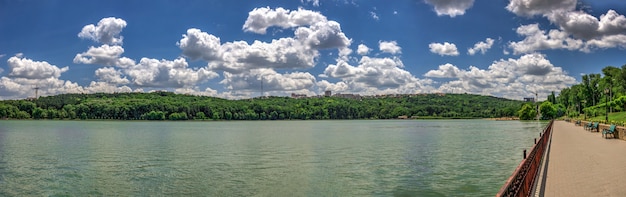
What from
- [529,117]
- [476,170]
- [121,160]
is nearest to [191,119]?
[529,117]

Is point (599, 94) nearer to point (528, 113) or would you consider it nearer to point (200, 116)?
point (528, 113)

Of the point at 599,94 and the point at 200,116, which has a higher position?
the point at 599,94

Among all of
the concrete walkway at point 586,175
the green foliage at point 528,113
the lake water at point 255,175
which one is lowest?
the lake water at point 255,175

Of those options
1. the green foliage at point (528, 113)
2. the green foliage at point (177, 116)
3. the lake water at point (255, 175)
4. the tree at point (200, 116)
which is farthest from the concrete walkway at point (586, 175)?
the tree at point (200, 116)

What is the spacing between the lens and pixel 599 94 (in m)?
105

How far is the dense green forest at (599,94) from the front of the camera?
3127 inches

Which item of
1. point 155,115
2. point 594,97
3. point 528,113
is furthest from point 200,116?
point 594,97

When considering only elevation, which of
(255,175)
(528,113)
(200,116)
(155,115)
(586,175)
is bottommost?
(255,175)

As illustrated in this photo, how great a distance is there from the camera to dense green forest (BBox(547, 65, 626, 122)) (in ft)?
261

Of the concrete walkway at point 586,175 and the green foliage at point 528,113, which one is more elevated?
the green foliage at point 528,113

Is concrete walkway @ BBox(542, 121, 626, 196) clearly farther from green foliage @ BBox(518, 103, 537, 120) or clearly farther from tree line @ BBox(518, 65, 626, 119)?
green foliage @ BBox(518, 103, 537, 120)

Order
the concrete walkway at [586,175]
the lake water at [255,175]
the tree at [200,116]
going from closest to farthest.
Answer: the concrete walkway at [586,175] → the lake water at [255,175] → the tree at [200,116]

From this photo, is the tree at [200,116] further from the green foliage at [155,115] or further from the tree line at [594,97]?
the tree line at [594,97]

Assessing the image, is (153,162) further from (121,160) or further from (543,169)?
(543,169)
